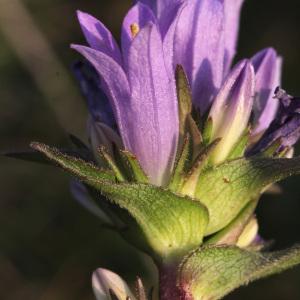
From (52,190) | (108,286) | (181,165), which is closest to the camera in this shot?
(181,165)

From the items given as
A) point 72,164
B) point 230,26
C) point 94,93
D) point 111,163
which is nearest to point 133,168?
point 111,163

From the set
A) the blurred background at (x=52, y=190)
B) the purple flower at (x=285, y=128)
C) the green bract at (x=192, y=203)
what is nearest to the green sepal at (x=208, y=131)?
the green bract at (x=192, y=203)

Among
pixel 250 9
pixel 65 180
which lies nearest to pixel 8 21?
pixel 65 180

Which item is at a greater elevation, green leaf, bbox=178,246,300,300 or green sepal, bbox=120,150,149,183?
green sepal, bbox=120,150,149,183

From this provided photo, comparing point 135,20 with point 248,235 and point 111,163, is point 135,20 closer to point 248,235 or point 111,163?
point 111,163

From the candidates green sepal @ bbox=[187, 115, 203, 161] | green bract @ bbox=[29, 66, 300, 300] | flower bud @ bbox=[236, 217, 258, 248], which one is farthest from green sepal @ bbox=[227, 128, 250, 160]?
flower bud @ bbox=[236, 217, 258, 248]

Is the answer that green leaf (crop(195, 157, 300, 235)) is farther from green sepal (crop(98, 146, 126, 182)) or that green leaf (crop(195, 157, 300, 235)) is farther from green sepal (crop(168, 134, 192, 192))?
green sepal (crop(98, 146, 126, 182))
